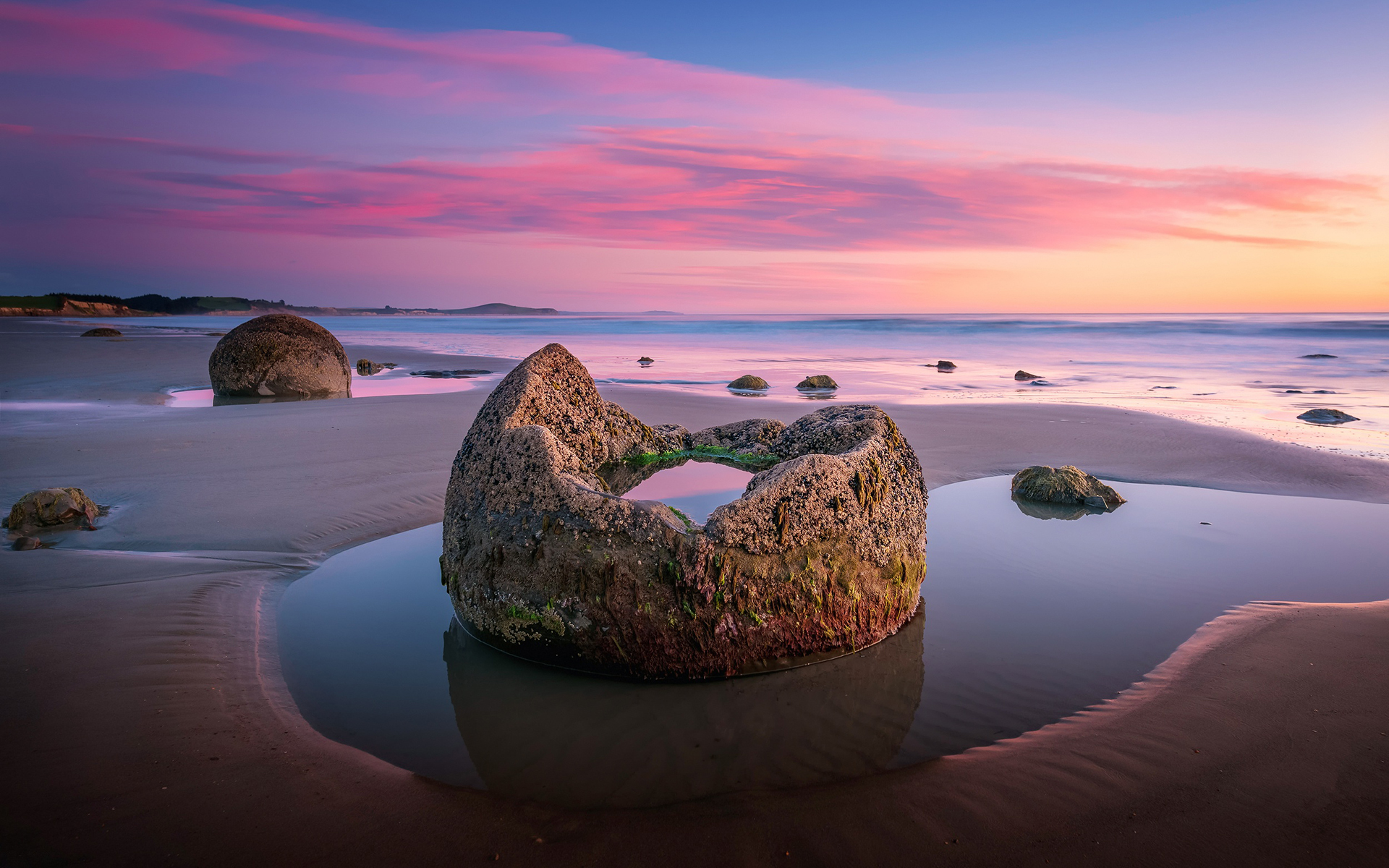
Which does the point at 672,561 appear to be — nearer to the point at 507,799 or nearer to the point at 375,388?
the point at 507,799

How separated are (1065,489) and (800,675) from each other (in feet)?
12.5

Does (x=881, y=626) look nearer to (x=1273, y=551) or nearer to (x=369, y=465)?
(x=1273, y=551)

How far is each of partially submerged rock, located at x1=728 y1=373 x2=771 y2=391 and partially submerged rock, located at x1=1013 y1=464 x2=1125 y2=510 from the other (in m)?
9.92

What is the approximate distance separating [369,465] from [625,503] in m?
4.68

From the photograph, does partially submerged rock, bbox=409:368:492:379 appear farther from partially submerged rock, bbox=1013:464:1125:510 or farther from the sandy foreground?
partially submerged rock, bbox=1013:464:1125:510

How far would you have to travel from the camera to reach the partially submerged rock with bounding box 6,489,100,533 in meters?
4.64

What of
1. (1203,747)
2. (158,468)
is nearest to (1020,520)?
(1203,747)

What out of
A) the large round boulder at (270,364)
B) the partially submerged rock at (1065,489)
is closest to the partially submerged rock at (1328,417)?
the partially submerged rock at (1065,489)

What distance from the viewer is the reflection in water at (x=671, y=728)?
8.09 feet

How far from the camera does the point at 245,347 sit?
1227 centimetres

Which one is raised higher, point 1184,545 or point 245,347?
point 245,347

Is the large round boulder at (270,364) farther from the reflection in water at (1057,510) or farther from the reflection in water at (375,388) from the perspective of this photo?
the reflection in water at (1057,510)

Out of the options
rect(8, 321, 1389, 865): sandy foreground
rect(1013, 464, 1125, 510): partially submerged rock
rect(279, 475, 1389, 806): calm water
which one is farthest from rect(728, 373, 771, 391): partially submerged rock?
rect(8, 321, 1389, 865): sandy foreground

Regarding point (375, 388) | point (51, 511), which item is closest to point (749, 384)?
point (375, 388)
